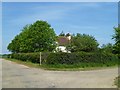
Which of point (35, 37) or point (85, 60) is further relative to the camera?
point (35, 37)

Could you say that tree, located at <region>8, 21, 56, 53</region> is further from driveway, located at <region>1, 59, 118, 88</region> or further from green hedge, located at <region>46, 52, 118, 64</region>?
driveway, located at <region>1, 59, 118, 88</region>

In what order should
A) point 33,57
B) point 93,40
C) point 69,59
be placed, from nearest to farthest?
point 69,59 < point 33,57 < point 93,40

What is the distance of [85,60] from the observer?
38.1 meters

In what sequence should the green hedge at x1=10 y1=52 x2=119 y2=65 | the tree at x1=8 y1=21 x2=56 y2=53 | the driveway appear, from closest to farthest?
the driveway < the green hedge at x1=10 y1=52 x2=119 y2=65 < the tree at x1=8 y1=21 x2=56 y2=53

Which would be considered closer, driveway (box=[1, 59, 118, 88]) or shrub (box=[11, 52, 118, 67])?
driveway (box=[1, 59, 118, 88])

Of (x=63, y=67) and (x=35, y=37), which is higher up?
(x=35, y=37)

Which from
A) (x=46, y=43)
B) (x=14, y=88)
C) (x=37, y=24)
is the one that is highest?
(x=37, y=24)

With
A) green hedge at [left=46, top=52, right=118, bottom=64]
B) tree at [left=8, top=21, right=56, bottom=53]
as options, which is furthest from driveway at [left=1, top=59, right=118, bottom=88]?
tree at [left=8, top=21, right=56, bottom=53]

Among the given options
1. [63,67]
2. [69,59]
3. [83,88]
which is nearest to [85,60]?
[69,59]

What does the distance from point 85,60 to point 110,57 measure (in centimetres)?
690

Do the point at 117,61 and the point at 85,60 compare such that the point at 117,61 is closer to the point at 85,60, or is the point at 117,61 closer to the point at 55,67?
the point at 85,60

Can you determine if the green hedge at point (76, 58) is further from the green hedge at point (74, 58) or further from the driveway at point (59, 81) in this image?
the driveway at point (59, 81)

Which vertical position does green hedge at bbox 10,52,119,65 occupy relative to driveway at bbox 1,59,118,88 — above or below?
above

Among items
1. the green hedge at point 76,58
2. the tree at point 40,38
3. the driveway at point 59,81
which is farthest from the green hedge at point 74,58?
the tree at point 40,38
